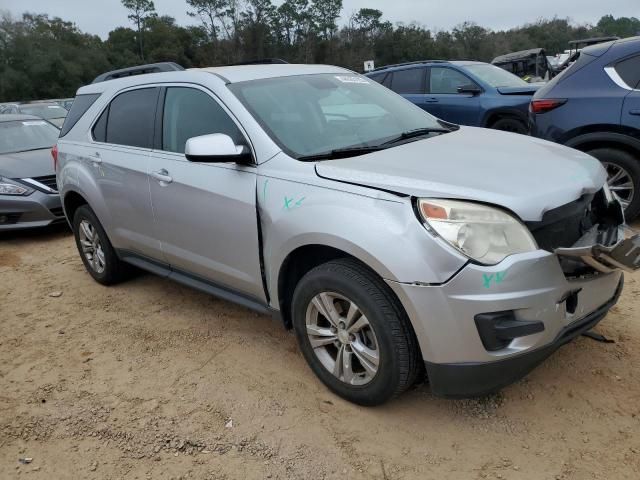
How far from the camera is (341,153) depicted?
9.77 ft

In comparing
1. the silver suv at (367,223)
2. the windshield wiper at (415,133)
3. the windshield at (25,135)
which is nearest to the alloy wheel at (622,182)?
the silver suv at (367,223)

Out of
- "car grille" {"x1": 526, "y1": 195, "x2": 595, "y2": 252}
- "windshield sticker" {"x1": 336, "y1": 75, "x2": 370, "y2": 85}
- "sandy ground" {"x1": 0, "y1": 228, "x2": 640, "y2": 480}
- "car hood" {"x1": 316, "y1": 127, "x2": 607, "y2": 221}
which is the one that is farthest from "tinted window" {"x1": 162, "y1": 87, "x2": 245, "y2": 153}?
"car grille" {"x1": 526, "y1": 195, "x2": 595, "y2": 252}

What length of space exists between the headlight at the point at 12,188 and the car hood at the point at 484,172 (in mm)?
5281

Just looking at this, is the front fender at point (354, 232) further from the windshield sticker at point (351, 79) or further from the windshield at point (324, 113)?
the windshield sticker at point (351, 79)

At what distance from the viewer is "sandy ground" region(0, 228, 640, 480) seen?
246 cm

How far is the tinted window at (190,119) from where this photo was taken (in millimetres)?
3293

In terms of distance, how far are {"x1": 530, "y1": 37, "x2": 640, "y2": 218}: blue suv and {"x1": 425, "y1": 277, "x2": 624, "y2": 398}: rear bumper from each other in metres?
3.12

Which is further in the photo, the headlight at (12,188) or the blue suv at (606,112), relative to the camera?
the headlight at (12,188)

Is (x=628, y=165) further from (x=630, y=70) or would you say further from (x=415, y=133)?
(x=415, y=133)

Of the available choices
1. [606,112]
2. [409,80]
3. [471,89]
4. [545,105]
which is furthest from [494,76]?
[606,112]

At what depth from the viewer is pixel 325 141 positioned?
123 inches

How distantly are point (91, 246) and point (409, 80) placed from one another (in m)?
6.40

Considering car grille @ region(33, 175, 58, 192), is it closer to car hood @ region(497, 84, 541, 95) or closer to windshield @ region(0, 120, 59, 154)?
windshield @ region(0, 120, 59, 154)

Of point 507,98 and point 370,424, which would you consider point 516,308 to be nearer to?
point 370,424
